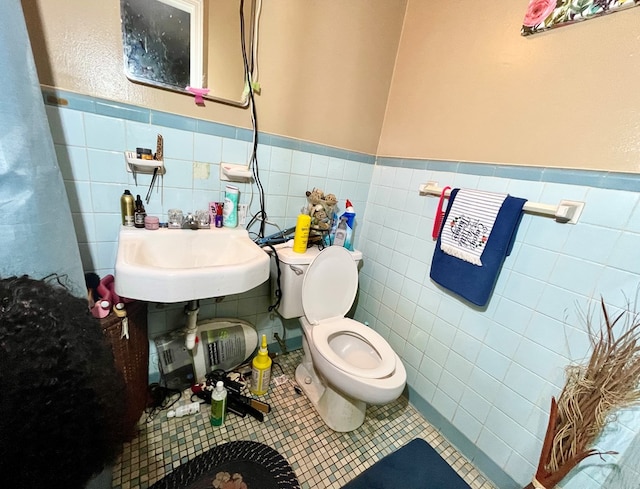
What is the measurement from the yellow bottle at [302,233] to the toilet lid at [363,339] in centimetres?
40

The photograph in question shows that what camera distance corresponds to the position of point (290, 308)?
1.33 metres

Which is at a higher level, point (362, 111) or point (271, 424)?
point (362, 111)

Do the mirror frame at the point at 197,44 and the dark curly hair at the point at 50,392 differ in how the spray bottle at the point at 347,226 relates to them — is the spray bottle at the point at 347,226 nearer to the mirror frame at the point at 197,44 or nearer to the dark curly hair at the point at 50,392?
the mirror frame at the point at 197,44

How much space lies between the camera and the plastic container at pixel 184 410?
1.16 m

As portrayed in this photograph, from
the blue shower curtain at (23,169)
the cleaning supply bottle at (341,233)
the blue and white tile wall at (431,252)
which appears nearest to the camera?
the blue shower curtain at (23,169)

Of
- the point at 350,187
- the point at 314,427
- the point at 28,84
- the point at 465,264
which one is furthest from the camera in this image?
the point at 350,187

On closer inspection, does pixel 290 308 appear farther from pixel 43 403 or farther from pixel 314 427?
pixel 43 403

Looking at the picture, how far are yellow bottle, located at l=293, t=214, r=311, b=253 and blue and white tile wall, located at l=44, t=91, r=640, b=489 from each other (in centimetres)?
19

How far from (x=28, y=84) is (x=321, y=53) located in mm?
1061

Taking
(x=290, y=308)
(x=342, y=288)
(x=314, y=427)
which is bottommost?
(x=314, y=427)

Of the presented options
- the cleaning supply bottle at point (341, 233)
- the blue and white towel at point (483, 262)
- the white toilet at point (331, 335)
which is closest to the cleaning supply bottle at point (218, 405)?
the white toilet at point (331, 335)

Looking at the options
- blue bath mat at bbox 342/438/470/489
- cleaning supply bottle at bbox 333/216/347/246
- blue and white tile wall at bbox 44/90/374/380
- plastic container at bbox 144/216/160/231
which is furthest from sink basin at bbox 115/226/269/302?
blue bath mat at bbox 342/438/470/489

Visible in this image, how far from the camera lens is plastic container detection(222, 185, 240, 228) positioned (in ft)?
3.84

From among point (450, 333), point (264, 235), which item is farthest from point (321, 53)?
point (450, 333)
